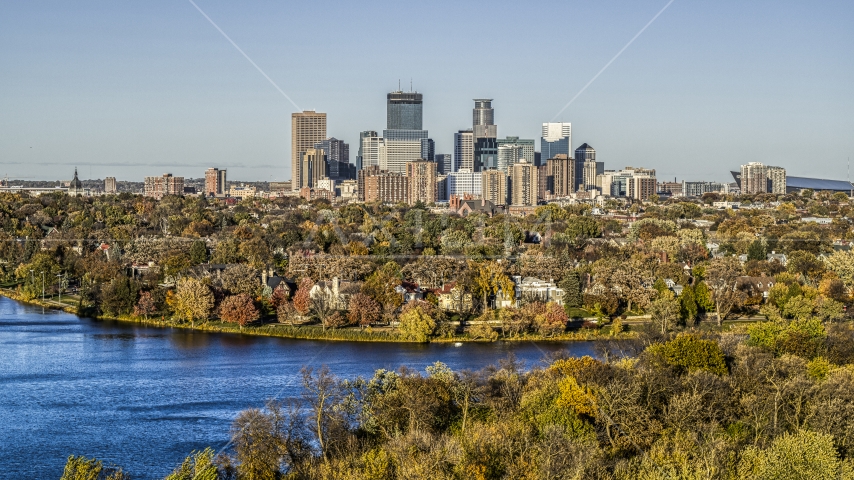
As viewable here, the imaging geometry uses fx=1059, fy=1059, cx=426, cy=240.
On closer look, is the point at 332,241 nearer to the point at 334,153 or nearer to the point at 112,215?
the point at 112,215

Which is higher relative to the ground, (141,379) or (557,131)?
(557,131)

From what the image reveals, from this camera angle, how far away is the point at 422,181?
6475cm

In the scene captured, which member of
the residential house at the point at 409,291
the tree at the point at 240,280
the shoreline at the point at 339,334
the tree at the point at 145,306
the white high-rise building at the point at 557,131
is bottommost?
the shoreline at the point at 339,334

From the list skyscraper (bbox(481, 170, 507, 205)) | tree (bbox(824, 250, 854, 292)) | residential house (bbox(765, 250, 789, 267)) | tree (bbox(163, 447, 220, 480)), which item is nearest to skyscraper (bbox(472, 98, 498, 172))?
skyscraper (bbox(481, 170, 507, 205))

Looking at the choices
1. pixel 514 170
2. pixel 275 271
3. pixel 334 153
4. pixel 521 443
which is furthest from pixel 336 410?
pixel 334 153

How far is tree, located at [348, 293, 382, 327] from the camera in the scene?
54.3 feet

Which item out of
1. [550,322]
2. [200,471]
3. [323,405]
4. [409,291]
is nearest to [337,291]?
[409,291]

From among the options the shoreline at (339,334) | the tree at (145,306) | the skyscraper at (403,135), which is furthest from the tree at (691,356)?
the skyscraper at (403,135)

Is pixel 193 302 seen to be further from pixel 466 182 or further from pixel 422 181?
pixel 466 182

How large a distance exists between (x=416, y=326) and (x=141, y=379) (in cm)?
445

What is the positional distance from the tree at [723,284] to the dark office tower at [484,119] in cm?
6853

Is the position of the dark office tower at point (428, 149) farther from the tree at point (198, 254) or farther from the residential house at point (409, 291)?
the residential house at point (409, 291)

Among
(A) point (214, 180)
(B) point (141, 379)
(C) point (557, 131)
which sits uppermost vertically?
(C) point (557, 131)

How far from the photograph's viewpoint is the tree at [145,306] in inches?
696
